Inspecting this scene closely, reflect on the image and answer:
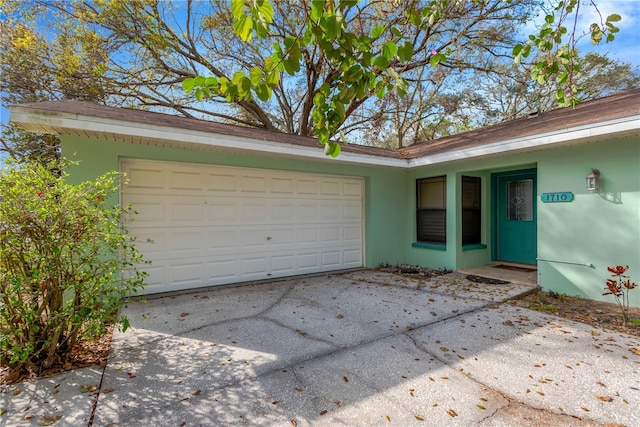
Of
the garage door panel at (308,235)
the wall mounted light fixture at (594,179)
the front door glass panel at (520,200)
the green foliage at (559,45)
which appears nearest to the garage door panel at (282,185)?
the garage door panel at (308,235)

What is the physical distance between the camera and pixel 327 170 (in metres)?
6.96

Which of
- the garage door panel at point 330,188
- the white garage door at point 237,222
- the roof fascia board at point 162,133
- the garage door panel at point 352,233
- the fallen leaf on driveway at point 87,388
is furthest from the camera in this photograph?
the garage door panel at point 352,233

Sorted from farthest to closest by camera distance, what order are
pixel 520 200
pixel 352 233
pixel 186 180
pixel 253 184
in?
1. pixel 352 233
2. pixel 520 200
3. pixel 253 184
4. pixel 186 180

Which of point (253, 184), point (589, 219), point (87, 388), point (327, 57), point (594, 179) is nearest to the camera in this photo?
point (327, 57)

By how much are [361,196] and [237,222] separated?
3179mm

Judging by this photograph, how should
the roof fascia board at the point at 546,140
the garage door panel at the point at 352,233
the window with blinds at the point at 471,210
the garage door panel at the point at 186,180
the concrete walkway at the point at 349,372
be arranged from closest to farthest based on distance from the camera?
the concrete walkway at the point at 349,372 → the roof fascia board at the point at 546,140 → the garage door panel at the point at 186,180 → the window with blinds at the point at 471,210 → the garage door panel at the point at 352,233

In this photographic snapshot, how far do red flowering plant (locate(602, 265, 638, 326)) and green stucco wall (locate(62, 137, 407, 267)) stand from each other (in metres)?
4.16

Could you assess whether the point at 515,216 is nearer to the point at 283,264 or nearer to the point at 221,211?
the point at 283,264

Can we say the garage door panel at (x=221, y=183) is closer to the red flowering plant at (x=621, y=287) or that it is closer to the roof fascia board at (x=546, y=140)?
the roof fascia board at (x=546, y=140)

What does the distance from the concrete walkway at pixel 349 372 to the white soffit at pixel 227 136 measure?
259cm

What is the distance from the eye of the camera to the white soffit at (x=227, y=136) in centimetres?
409

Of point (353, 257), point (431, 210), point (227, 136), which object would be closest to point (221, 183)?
point (227, 136)

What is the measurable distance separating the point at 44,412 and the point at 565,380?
409 cm

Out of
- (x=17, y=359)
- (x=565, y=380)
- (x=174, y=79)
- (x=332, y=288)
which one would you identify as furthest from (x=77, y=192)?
(x=174, y=79)
